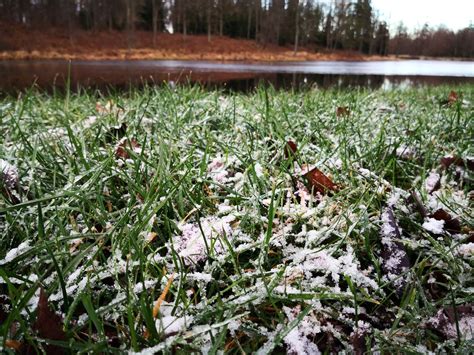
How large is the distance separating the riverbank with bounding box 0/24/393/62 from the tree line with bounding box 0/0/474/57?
1.10 metres

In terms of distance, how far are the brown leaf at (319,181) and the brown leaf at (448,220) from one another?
35 cm

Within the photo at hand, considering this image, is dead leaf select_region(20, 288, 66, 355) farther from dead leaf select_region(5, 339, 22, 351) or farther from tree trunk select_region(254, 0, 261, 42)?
tree trunk select_region(254, 0, 261, 42)

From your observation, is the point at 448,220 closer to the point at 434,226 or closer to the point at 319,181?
the point at 434,226

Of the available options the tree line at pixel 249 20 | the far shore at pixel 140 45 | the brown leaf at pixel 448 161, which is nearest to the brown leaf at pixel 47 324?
the brown leaf at pixel 448 161

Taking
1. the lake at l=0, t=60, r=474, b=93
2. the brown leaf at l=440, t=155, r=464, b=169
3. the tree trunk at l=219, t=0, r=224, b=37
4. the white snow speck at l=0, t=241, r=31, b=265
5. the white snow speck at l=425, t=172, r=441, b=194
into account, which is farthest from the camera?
the tree trunk at l=219, t=0, r=224, b=37

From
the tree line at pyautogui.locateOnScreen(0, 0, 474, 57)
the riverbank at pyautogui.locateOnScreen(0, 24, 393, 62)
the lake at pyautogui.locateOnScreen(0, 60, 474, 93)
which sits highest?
the tree line at pyautogui.locateOnScreen(0, 0, 474, 57)

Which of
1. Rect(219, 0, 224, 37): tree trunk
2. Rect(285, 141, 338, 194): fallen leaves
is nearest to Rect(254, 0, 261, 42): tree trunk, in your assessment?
Rect(219, 0, 224, 37): tree trunk

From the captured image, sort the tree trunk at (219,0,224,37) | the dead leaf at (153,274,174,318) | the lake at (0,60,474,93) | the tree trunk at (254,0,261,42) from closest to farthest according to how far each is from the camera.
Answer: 1. the dead leaf at (153,274,174,318)
2. the lake at (0,60,474,93)
3. the tree trunk at (219,0,224,37)
4. the tree trunk at (254,0,261,42)

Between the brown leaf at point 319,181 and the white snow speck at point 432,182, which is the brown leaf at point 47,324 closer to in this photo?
the brown leaf at point 319,181

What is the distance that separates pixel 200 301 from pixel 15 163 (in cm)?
103

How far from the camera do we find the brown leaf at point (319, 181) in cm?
134

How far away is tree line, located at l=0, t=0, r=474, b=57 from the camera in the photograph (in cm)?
3794

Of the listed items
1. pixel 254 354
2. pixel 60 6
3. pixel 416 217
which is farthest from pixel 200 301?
pixel 60 6

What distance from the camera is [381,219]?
113 centimetres
